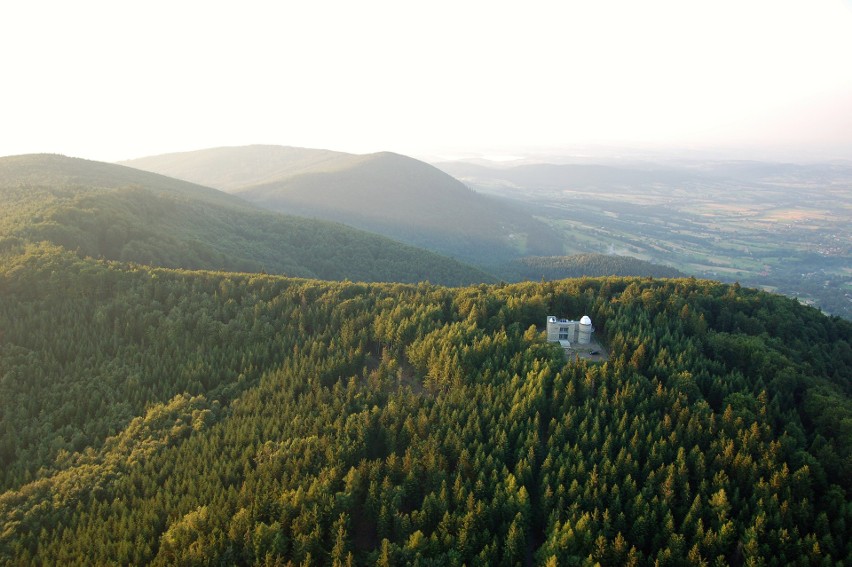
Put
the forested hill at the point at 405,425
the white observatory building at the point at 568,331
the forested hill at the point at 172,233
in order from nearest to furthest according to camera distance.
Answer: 1. the forested hill at the point at 405,425
2. the white observatory building at the point at 568,331
3. the forested hill at the point at 172,233

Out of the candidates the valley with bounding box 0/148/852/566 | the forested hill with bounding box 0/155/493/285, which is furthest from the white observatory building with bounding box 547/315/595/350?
the forested hill with bounding box 0/155/493/285

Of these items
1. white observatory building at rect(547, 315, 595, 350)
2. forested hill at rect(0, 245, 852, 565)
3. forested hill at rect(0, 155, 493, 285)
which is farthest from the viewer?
forested hill at rect(0, 155, 493, 285)

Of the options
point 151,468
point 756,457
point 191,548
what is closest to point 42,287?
point 151,468

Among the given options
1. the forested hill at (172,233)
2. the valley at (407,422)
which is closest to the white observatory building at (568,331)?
the valley at (407,422)

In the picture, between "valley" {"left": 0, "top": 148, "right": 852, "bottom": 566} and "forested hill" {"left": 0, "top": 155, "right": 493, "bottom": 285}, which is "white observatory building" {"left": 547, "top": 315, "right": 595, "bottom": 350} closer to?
"valley" {"left": 0, "top": 148, "right": 852, "bottom": 566}

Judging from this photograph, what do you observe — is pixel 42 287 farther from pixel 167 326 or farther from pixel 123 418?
pixel 123 418

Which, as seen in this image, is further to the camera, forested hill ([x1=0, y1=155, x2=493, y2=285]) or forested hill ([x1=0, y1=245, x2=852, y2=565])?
forested hill ([x1=0, y1=155, x2=493, y2=285])

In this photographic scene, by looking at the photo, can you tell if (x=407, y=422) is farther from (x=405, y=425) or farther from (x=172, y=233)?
(x=172, y=233)

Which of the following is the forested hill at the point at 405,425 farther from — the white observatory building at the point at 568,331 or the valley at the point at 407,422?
the white observatory building at the point at 568,331
